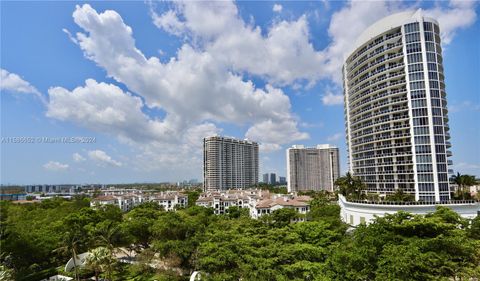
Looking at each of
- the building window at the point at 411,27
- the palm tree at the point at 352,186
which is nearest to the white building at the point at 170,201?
the palm tree at the point at 352,186

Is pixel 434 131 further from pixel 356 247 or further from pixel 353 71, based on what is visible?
pixel 356 247

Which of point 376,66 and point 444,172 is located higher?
point 376,66

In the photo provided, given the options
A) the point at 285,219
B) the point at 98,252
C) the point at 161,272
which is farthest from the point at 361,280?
the point at 285,219

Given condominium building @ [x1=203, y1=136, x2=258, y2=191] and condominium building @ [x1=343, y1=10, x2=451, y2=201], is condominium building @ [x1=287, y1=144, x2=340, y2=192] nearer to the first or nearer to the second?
condominium building @ [x1=203, y1=136, x2=258, y2=191]

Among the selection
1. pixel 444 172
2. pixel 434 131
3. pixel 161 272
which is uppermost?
pixel 434 131

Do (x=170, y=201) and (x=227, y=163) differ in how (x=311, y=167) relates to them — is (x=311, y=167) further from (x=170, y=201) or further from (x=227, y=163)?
(x=170, y=201)

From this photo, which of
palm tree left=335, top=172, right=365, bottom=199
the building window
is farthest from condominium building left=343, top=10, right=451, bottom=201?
palm tree left=335, top=172, right=365, bottom=199
